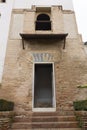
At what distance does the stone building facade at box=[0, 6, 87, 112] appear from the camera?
30.0 ft

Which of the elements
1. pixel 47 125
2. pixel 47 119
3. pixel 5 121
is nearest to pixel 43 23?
pixel 47 119

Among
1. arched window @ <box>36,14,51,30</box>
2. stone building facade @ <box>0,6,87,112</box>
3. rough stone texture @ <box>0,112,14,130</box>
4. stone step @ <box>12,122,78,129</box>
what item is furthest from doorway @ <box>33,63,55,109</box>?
rough stone texture @ <box>0,112,14,130</box>

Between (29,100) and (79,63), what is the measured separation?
9.79ft

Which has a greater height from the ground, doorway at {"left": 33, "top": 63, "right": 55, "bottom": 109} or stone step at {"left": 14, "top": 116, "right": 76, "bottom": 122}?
doorway at {"left": 33, "top": 63, "right": 55, "bottom": 109}

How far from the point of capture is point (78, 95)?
30.0 feet

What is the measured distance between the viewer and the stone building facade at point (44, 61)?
9.14 m

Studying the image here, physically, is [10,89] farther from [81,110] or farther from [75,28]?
[75,28]

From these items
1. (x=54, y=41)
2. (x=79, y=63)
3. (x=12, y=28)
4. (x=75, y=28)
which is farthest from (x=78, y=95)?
(x=12, y=28)

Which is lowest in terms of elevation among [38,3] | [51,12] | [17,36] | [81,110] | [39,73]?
[81,110]

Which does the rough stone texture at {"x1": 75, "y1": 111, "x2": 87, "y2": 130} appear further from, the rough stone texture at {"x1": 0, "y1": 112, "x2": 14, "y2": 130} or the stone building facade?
the rough stone texture at {"x1": 0, "y1": 112, "x2": 14, "y2": 130}

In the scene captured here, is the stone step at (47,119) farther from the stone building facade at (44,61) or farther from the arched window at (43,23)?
the arched window at (43,23)

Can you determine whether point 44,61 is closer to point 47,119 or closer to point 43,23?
point 43,23

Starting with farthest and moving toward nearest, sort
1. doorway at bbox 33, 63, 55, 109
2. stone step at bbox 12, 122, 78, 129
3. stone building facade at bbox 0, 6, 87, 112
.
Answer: doorway at bbox 33, 63, 55, 109 → stone building facade at bbox 0, 6, 87, 112 → stone step at bbox 12, 122, 78, 129

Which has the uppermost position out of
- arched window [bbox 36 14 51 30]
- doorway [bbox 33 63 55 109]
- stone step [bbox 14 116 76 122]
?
arched window [bbox 36 14 51 30]
